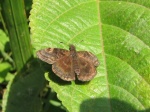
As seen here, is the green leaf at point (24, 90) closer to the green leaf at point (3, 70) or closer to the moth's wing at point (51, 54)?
the green leaf at point (3, 70)

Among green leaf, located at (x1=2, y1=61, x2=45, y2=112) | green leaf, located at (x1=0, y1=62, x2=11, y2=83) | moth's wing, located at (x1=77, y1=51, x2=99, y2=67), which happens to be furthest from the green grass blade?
moth's wing, located at (x1=77, y1=51, x2=99, y2=67)

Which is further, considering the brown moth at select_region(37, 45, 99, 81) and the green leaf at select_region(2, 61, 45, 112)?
the green leaf at select_region(2, 61, 45, 112)

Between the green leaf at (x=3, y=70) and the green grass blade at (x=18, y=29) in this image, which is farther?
the green leaf at (x=3, y=70)

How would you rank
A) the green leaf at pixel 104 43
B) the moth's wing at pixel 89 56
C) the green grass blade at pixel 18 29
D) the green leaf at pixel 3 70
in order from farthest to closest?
the green leaf at pixel 3 70 < the green grass blade at pixel 18 29 < the moth's wing at pixel 89 56 < the green leaf at pixel 104 43

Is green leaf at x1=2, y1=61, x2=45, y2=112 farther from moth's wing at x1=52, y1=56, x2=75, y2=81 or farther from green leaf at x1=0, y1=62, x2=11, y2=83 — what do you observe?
moth's wing at x1=52, y1=56, x2=75, y2=81

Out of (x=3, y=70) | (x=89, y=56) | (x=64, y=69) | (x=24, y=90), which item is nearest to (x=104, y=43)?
(x=89, y=56)

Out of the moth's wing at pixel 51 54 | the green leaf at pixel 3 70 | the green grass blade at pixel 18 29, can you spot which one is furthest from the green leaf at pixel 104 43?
the green leaf at pixel 3 70

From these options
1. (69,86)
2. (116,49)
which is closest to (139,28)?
(116,49)

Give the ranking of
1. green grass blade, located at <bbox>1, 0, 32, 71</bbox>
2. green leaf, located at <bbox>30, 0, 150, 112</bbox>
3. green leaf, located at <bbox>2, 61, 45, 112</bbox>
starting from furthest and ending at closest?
green leaf, located at <bbox>2, 61, 45, 112</bbox> < green grass blade, located at <bbox>1, 0, 32, 71</bbox> < green leaf, located at <bbox>30, 0, 150, 112</bbox>
